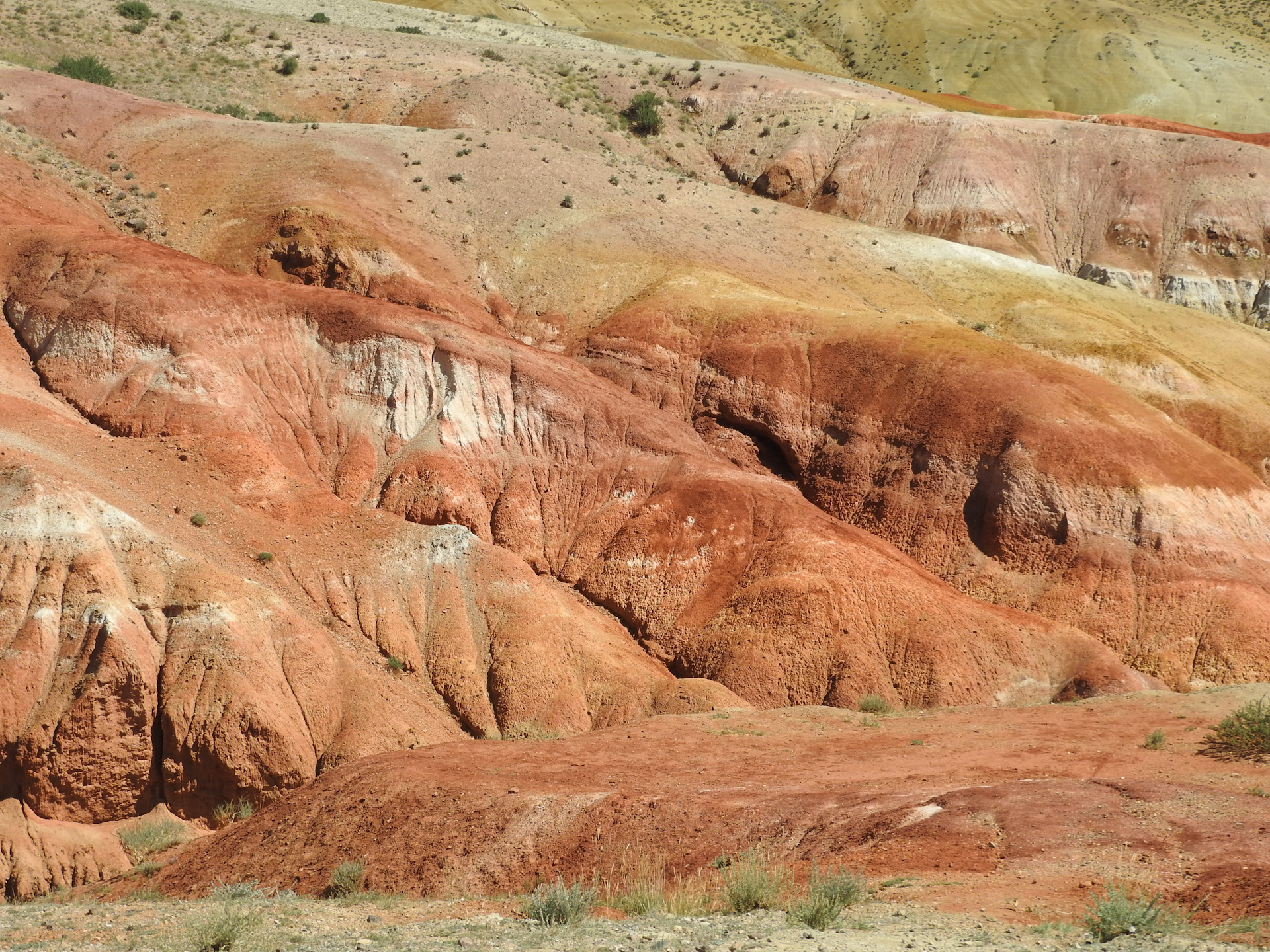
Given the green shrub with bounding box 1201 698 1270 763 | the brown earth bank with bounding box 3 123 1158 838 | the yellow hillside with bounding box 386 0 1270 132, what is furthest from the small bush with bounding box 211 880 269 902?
the yellow hillside with bounding box 386 0 1270 132

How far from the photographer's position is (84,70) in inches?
2191

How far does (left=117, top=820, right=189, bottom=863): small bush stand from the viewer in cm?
2347

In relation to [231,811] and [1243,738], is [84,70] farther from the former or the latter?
[1243,738]

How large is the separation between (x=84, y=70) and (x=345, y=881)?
163 ft

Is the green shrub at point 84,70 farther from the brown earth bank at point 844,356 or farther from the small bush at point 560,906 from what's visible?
the small bush at point 560,906

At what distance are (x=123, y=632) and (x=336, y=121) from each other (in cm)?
3774

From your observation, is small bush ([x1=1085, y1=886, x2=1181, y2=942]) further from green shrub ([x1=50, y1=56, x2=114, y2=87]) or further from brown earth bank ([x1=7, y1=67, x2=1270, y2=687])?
green shrub ([x1=50, y1=56, x2=114, y2=87])

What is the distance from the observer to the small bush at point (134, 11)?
198ft

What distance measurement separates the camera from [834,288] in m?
47.0

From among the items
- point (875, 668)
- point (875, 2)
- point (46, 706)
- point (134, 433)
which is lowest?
point (875, 668)

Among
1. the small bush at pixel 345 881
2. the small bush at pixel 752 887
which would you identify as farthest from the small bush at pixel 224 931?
the small bush at pixel 752 887

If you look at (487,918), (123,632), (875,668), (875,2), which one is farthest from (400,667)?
(875,2)

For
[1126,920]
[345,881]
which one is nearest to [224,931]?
[345,881]

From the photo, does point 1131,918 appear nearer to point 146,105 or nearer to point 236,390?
point 236,390
